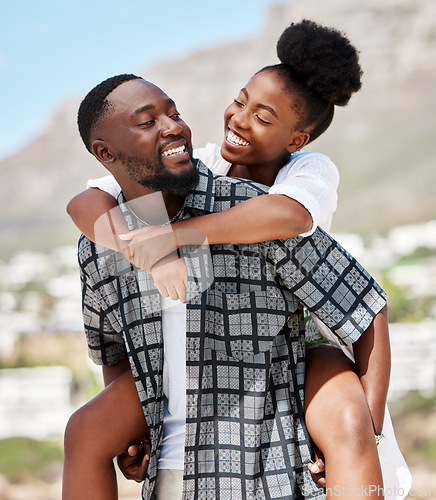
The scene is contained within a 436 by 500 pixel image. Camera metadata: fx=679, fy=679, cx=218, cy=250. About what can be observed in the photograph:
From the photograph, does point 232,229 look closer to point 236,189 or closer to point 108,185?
point 236,189

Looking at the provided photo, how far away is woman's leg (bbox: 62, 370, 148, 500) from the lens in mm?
1624

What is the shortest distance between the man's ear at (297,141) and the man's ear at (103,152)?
0.59 meters

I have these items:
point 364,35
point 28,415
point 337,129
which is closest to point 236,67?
point 364,35

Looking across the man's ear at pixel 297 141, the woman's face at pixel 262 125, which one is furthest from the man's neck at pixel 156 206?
the man's ear at pixel 297 141

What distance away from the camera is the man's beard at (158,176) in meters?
1.63

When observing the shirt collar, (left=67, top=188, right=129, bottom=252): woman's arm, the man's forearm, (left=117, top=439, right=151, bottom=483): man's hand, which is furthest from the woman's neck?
(left=117, top=439, right=151, bottom=483): man's hand

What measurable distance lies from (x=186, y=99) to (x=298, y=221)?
3489cm

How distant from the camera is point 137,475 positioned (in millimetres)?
1695

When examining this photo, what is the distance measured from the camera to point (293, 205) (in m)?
1.56

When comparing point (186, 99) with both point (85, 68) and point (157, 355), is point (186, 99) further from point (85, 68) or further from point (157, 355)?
point (157, 355)

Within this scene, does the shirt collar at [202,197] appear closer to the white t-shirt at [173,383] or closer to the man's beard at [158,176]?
the man's beard at [158,176]

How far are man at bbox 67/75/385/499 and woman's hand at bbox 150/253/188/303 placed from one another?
28 mm

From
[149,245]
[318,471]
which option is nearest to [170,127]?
[149,245]

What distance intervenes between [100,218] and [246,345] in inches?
18.8
